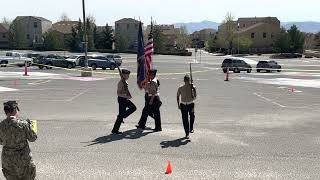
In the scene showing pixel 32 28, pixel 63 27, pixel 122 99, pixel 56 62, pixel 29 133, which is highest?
pixel 63 27

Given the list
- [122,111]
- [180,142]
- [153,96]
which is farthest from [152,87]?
[180,142]

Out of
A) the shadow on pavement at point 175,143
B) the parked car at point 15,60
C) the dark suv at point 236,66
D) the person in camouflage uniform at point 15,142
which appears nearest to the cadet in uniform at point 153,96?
A: the shadow on pavement at point 175,143

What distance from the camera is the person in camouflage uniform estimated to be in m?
7.15

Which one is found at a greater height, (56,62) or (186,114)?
(186,114)

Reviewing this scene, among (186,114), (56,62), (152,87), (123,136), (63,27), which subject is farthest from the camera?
(63,27)

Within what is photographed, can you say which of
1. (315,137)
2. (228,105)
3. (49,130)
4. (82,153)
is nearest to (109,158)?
(82,153)

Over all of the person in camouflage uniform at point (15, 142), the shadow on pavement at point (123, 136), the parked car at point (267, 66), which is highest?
the person in camouflage uniform at point (15, 142)

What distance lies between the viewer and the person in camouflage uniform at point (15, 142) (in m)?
7.15

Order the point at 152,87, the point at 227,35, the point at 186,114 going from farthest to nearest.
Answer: the point at 227,35, the point at 152,87, the point at 186,114

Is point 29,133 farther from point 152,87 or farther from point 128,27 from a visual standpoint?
point 128,27

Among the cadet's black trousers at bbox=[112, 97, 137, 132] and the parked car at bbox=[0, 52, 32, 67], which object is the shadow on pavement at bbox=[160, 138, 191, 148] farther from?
the parked car at bbox=[0, 52, 32, 67]

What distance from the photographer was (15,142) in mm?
7164

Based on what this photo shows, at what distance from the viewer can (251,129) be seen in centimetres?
1477

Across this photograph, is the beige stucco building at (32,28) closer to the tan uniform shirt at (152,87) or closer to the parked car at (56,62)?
the parked car at (56,62)
